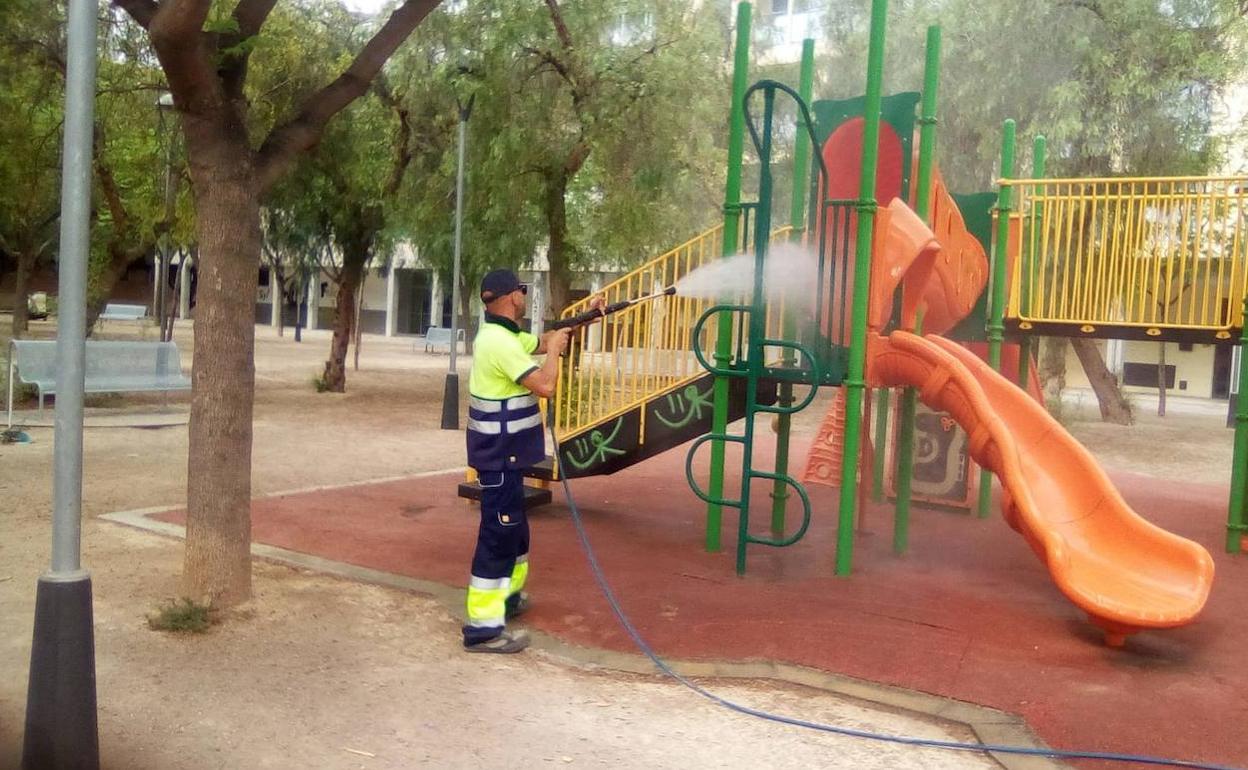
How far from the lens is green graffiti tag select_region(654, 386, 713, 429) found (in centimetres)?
827

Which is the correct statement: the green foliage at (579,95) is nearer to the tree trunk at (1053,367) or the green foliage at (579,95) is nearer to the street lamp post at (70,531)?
the tree trunk at (1053,367)

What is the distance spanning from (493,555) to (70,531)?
2167 mm

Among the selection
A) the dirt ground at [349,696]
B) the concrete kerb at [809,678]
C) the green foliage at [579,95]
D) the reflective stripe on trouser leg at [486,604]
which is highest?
the green foliage at [579,95]

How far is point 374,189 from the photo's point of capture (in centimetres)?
1770

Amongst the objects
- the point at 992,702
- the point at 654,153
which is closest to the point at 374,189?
the point at 654,153

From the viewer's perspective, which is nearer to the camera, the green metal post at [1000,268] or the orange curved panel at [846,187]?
the orange curved panel at [846,187]

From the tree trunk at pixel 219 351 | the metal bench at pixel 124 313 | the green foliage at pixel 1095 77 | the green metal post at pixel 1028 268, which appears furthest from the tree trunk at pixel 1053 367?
the metal bench at pixel 124 313

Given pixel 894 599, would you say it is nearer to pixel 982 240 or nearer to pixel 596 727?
pixel 596 727

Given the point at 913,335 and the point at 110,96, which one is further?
the point at 110,96

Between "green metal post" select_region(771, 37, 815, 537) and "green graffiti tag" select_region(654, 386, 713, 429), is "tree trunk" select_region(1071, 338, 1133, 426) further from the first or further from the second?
"green graffiti tag" select_region(654, 386, 713, 429)

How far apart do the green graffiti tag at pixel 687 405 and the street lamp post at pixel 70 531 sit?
5144 millimetres

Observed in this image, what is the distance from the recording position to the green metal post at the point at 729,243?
778cm

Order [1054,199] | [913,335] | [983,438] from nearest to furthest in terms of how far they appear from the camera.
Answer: [983,438], [913,335], [1054,199]

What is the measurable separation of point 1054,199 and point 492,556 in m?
6.46
